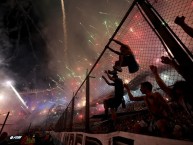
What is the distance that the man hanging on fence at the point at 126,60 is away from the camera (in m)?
3.91

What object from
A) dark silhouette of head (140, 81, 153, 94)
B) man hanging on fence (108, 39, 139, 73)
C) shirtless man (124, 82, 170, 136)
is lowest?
shirtless man (124, 82, 170, 136)

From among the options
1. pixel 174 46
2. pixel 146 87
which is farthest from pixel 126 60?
pixel 174 46

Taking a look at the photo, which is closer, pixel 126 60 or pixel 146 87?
pixel 146 87

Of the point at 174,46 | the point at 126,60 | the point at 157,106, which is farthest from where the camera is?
the point at 126,60

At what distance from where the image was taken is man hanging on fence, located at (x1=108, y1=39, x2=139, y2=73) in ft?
12.8

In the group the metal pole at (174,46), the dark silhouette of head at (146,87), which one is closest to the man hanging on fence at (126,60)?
the dark silhouette of head at (146,87)

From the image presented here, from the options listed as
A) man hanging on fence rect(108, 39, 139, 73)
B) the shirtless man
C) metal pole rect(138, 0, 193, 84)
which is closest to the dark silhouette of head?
the shirtless man

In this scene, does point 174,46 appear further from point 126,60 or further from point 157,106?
point 126,60

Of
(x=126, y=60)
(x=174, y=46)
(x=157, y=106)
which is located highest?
(x=126, y=60)

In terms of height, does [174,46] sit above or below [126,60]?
below

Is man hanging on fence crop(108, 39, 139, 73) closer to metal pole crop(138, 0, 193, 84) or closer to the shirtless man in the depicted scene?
the shirtless man

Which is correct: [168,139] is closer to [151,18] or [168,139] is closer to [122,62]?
[151,18]

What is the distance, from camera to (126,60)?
4.17m

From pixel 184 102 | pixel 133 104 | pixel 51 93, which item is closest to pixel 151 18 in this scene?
pixel 184 102
